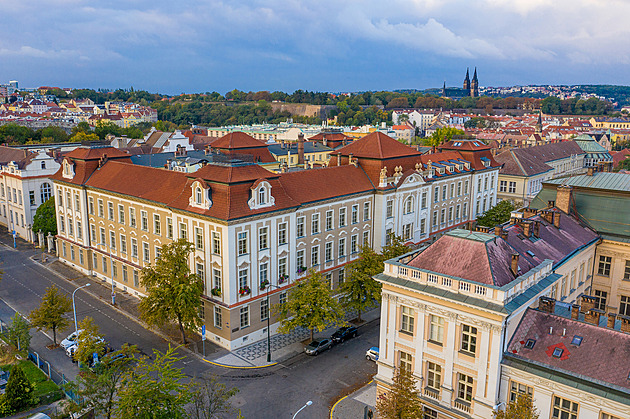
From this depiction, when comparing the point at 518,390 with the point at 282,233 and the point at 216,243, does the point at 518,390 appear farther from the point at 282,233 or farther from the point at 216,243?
the point at 216,243

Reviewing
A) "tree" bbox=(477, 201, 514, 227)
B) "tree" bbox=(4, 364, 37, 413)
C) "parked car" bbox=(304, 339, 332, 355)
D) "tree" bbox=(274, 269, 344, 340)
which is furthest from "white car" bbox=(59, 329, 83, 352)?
"tree" bbox=(477, 201, 514, 227)

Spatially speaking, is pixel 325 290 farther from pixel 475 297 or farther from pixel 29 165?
pixel 29 165

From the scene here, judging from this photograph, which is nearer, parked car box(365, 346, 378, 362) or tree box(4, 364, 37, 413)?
tree box(4, 364, 37, 413)

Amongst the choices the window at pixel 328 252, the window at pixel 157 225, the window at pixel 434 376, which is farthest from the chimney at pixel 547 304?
the window at pixel 157 225

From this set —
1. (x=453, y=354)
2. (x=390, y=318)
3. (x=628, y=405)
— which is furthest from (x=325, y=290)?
(x=628, y=405)

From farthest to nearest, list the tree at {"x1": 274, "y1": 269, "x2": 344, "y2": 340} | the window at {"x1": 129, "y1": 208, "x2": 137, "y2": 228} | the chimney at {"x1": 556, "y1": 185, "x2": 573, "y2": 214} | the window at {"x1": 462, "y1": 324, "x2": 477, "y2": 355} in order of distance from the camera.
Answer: the window at {"x1": 129, "y1": 208, "x2": 137, "y2": 228} → the chimney at {"x1": 556, "y1": 185, "x2": 573, "y2": 214} → the tree at {"x1": 274, "y1": 269, "x2": 344, "y2": 340} → the window at {"x1": 462, "y1": 324, "x2": 477, "y2": 355}

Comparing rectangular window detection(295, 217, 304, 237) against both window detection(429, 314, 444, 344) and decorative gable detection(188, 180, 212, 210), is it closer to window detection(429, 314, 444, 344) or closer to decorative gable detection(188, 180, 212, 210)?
decorative gable detection(188, 180, 212, 210)
